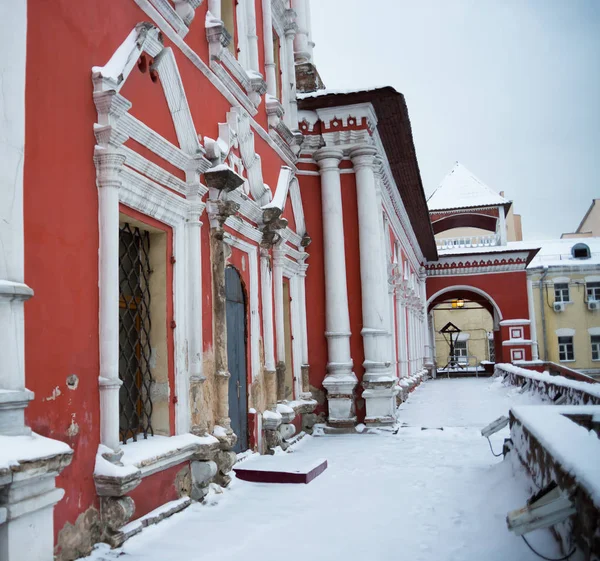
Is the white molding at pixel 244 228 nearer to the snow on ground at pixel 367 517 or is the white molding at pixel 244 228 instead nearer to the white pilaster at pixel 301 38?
the snow on ground at pixel 367 517

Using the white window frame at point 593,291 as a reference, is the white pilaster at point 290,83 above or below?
above

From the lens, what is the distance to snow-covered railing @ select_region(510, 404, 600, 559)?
2.59 metres

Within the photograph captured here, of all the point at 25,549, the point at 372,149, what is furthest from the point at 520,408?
the point at 372,149

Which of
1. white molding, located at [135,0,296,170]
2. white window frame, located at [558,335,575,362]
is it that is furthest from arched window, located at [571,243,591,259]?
white molding, located at [135,0,296,170]

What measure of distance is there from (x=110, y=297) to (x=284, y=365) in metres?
4.58

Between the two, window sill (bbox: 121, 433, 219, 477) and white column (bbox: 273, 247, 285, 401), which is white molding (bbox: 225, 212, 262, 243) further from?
window sill (bbox: 121, 433, 219, 477)

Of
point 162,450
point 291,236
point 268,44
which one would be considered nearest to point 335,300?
point 291,236

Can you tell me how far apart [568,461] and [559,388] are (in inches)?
319

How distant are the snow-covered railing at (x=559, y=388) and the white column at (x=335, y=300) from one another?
10.4 feet

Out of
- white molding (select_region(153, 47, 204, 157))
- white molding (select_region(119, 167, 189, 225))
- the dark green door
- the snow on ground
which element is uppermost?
white molding (select_region(153, 47, 204, 157))

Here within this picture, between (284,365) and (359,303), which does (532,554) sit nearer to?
(284,365)

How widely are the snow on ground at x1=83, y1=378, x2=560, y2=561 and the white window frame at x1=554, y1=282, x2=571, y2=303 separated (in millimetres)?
26271

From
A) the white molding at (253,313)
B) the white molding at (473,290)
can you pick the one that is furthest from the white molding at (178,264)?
the white molding at (473,290)

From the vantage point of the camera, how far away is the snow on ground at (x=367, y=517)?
12.4ft
